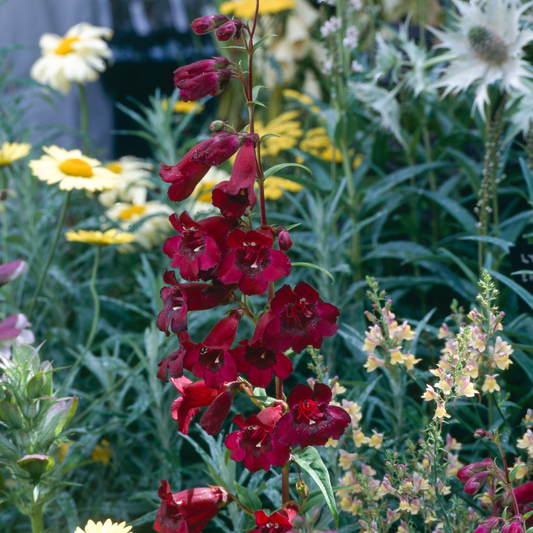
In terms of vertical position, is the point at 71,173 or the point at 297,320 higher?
the point at 71,173

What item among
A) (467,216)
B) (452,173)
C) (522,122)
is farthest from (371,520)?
(452,173)

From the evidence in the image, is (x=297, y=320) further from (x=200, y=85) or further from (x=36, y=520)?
(x=36, y=520)

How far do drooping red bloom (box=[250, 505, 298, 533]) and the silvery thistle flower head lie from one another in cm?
96

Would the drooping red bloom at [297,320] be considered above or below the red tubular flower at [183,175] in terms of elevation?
below

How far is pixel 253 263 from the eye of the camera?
2.13ft

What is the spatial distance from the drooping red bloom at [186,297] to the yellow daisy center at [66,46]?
1580 millimetres

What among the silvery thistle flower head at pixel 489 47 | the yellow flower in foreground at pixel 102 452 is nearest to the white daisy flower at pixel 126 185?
the yellow flower in foreground at pixel 102 452

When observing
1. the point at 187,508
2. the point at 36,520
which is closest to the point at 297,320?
the point at 187,508

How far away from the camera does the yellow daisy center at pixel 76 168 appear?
1300mm

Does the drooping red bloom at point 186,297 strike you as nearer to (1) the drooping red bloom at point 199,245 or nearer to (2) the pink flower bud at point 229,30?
(1) the drooping red bloom at point 199,245

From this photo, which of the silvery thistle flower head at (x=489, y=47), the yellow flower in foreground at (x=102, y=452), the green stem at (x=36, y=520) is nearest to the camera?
the green stem at (x=36, y=520)

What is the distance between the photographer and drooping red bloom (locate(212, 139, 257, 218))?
0.64 meters

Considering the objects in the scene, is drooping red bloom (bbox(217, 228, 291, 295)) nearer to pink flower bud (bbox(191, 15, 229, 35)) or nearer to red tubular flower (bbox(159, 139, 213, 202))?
red tubular flower (bbox(159, 139, 213, 202))

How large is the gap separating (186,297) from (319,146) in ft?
4.43
